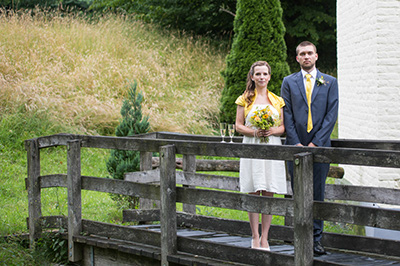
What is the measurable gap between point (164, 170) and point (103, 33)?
487 inches

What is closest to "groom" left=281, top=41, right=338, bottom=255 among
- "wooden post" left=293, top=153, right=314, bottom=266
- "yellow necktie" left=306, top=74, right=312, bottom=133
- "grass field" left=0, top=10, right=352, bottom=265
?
"yellow necktie" left=306, top=74, right=312, bottom=133

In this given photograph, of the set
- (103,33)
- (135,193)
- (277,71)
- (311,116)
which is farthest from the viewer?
(103,33)

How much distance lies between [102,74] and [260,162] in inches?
377

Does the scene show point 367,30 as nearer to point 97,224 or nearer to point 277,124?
point 277,124

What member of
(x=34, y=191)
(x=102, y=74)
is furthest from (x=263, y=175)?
(x=102, y=74)

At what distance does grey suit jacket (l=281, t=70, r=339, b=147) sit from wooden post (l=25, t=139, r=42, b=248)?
10.1 feet

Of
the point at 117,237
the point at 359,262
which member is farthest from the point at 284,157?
the point at 117,237

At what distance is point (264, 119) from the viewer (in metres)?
4.82

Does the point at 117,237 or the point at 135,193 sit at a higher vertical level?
the point at 135,193

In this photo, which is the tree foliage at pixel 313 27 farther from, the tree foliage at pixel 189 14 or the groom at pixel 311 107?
the groom at pixel 311 107

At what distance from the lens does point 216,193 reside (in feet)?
15.6

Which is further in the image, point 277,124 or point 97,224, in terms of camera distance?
point 97,224

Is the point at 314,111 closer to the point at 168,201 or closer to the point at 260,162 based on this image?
the point at 260,162

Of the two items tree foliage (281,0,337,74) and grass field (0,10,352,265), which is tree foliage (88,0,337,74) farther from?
grass field (0,10,352,265)
